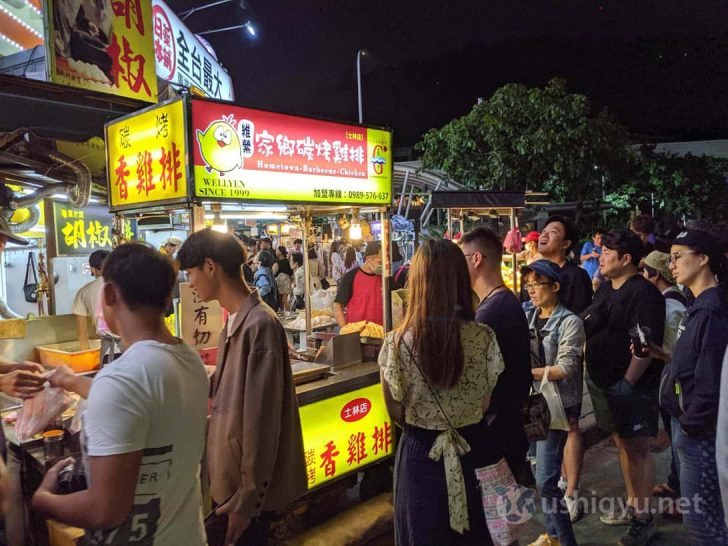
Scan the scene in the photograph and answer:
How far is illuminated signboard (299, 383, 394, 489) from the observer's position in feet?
13.3

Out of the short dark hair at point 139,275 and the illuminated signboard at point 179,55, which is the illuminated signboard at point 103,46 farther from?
the short dark hair at point 139,275

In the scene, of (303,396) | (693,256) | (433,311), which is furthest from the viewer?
(303,396)

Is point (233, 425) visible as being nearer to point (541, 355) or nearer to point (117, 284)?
point (117, 284)

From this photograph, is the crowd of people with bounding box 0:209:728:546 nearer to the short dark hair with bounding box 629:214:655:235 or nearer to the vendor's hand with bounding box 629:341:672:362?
the vendor's hand with bounding box 629:341:672:362

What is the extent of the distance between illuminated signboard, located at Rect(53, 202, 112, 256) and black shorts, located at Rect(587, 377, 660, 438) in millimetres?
7748

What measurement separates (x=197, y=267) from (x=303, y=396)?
163cm

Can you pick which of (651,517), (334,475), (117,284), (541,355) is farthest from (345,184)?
(651,517)

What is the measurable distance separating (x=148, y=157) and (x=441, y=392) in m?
2.72

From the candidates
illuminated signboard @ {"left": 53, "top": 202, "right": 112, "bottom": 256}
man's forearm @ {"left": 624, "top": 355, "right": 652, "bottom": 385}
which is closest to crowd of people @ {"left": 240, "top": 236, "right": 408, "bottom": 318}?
illuminated signboard @ {"left": 53, "top": 202, "right": 112, "bottom": 256}

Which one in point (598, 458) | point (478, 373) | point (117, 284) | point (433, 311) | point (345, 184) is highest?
point (345, 184)

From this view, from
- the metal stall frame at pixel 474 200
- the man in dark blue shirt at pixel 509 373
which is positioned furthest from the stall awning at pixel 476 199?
the man in dark blue shirt at pixel 509 373

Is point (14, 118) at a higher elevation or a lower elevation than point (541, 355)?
higher

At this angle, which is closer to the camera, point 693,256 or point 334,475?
point 693,256

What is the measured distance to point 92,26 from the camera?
5934mm
